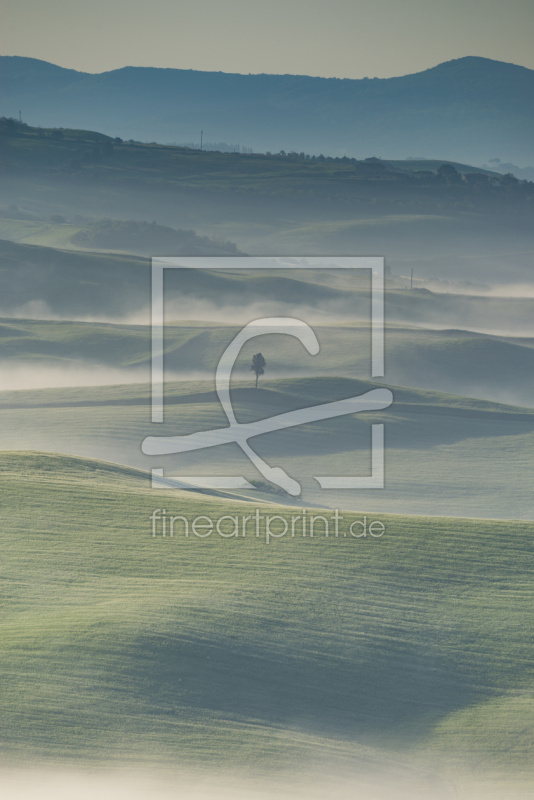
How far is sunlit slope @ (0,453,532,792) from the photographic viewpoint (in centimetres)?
1664

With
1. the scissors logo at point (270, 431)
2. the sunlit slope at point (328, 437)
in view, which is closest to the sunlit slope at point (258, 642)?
the scissors logo at point (270, 431)

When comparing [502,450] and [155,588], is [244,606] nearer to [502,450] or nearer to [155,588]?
[155,588]

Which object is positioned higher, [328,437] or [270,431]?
[270,431]

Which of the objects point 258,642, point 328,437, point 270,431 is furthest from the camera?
point 270,431

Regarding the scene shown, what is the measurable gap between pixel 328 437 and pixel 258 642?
130 ft

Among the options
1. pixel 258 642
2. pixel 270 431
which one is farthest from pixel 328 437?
pixel 258 642

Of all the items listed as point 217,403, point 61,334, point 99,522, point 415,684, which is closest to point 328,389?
point 217,403

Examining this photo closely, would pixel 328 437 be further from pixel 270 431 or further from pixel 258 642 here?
pixel 258 642

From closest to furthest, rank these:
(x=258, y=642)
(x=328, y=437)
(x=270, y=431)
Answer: (x=258, y=642)
(x=328, y=437)
(x=270, y=431)

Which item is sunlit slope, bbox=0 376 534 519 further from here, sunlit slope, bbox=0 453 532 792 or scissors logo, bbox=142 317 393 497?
sunlit slope, bbox=0 453 532 792

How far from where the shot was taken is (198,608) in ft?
65.2

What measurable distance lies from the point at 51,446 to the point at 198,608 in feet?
121

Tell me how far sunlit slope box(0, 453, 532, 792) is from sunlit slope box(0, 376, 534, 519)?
2096cm

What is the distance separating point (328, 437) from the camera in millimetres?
58438
